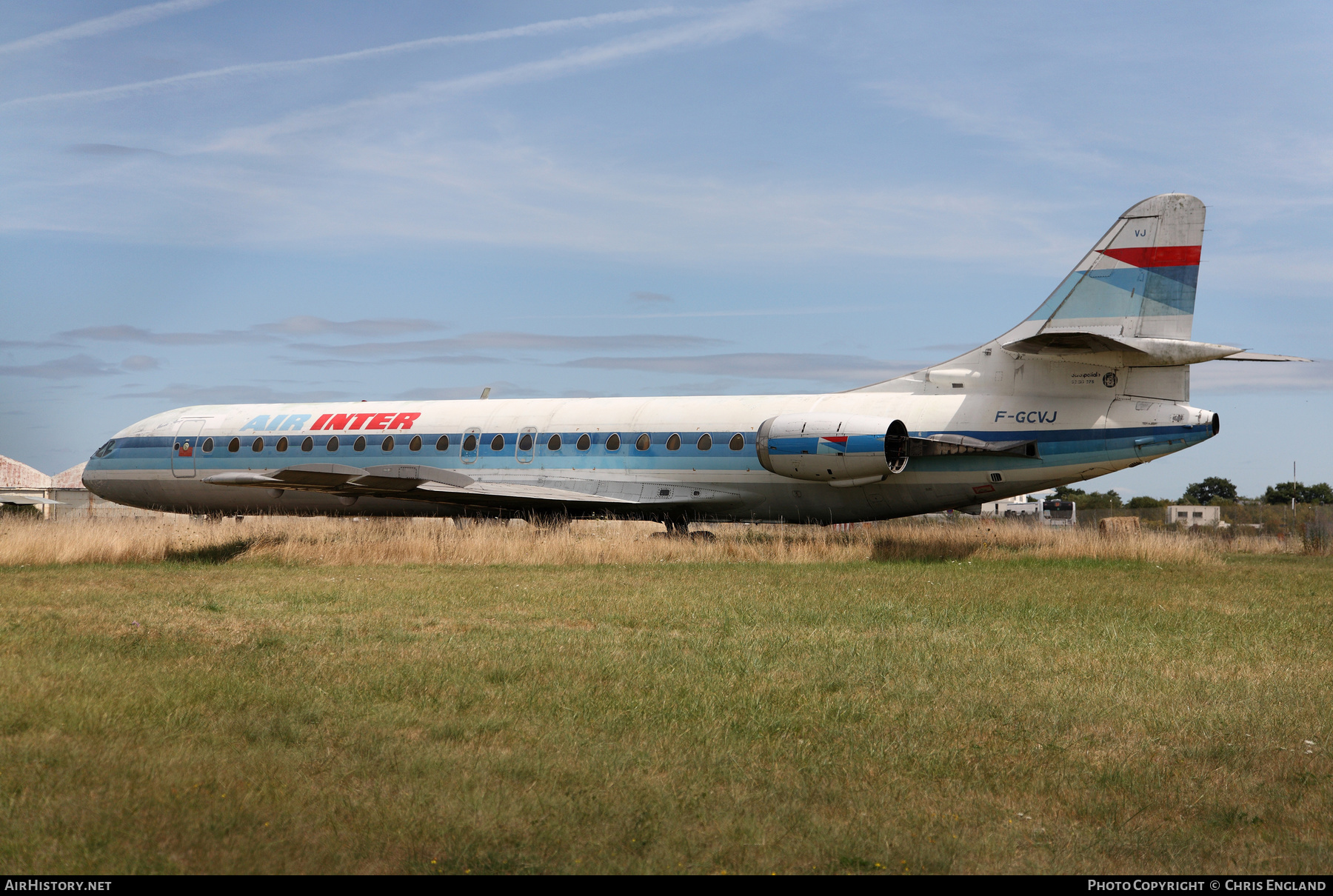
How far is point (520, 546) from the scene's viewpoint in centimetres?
1984

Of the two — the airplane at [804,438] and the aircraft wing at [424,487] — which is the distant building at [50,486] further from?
the aircraft wing at [424,487]

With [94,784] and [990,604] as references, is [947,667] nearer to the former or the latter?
[990,604]

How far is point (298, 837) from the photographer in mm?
4730

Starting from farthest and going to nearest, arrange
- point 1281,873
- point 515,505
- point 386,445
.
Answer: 1. point 386,445
2. point 515,505
3. point 1281,873

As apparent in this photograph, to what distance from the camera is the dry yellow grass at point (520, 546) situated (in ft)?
62.5

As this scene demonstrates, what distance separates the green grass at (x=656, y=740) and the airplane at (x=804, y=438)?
7.86 meters

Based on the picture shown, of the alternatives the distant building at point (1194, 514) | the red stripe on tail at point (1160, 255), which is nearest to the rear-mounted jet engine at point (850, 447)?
the red stripe on tail at point (1160, 255)

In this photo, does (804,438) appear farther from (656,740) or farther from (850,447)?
(656,740)

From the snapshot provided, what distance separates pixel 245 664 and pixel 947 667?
559 cm

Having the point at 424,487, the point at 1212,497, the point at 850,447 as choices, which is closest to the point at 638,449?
the point at 424,487

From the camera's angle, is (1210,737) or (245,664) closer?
(1210,737)

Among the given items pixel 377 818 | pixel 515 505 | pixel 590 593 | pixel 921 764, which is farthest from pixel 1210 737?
pixel 515 505

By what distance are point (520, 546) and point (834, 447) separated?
6.10 metres

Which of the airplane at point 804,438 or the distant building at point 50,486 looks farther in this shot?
the distant building at point 50,486
